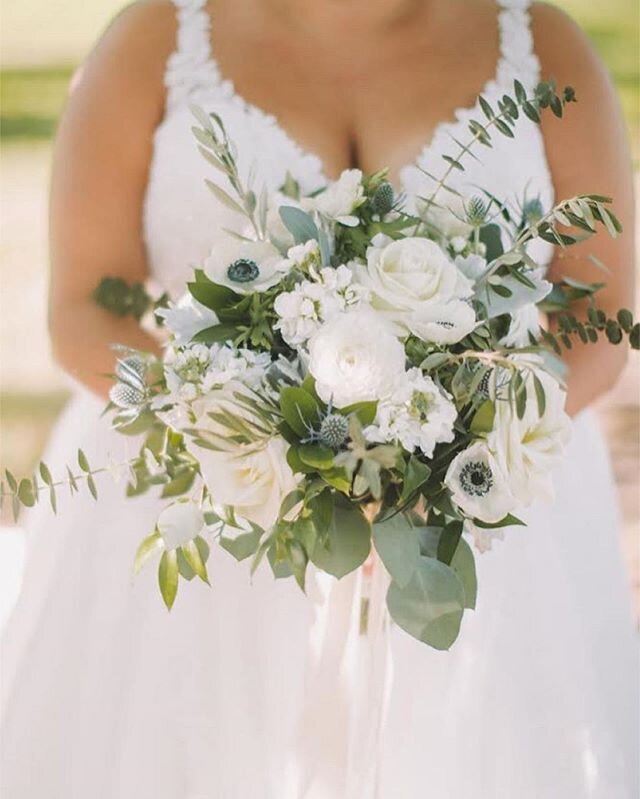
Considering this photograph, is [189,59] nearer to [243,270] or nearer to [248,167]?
[248,167]

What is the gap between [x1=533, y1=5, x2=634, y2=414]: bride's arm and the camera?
2.05 m

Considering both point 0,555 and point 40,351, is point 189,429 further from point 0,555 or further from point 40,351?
point 40,351

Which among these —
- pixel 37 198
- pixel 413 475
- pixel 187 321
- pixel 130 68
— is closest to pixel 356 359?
pixel 413 475

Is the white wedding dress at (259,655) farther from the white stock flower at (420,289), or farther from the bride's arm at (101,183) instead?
the white stock flower at (420,289)

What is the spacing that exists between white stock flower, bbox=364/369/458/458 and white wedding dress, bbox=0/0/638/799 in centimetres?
59

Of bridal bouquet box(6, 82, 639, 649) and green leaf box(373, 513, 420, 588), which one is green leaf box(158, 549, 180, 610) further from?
green leaf box(373, 513, 420, 588)

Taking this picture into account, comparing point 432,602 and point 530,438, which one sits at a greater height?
point 530,438

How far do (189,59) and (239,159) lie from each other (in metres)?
0.21

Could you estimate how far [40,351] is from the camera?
457 cm

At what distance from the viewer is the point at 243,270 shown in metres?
Result: 1.43

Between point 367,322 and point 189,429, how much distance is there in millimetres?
219

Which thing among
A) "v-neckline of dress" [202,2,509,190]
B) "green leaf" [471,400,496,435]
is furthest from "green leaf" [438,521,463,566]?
"v-neckline of dress" [202,2,509,190]

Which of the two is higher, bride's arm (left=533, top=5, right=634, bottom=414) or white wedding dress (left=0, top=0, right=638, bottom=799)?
bride's arm (left=533, top=5, right=634, bottom=414)

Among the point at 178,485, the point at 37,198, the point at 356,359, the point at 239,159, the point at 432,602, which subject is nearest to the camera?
the point at 356,359
